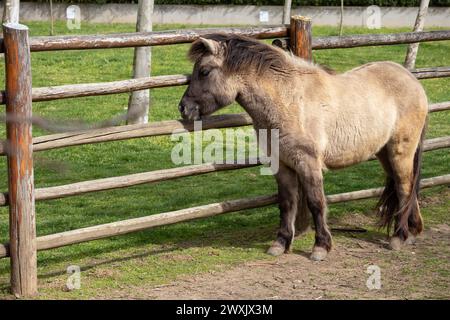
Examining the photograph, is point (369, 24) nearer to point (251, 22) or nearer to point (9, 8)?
point (251, 22)

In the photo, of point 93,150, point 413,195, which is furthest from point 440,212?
point 93,150

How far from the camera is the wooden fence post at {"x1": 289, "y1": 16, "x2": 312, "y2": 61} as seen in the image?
6617 millimetres

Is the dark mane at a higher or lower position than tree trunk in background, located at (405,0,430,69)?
higher

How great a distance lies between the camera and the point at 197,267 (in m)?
6.20

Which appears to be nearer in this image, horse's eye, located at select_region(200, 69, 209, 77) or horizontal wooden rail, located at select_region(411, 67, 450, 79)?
horse's eye, located at select_region(200, 69, 209, 77)

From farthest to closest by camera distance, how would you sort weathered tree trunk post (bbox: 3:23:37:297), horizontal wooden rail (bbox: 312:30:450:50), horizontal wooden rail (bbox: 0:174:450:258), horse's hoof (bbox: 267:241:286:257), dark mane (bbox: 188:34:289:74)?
horizontal wooden rail (bbox: 312:30:450:50), horse's hoof (bbox: 267:241:286:257), dark mane (bbox: 188:34:289:74), horizontal wooden rail (bbox: 0:174:450:258), weathered tree trunk post (bbox: 3:23:37:297)

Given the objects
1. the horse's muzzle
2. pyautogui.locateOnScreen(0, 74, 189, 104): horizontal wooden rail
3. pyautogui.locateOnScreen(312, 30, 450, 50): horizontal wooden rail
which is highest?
pyautogui.locateOnScreen(312, 30, 450, 50): horizontal wooden rail

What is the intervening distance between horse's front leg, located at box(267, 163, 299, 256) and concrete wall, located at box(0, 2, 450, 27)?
1531 centimetres

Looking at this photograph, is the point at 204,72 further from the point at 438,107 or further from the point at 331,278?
the point at 438,107

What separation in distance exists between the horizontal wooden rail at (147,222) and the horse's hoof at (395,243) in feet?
2.19

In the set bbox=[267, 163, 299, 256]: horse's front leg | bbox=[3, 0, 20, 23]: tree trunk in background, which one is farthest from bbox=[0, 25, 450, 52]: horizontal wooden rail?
bbox=[3, 0, 20, 23]: tree trunk in background

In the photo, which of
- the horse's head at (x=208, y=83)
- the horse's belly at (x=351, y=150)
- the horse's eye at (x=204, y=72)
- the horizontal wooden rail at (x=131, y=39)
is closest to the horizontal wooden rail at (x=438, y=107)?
the horse's belly at (x=351, y=150)

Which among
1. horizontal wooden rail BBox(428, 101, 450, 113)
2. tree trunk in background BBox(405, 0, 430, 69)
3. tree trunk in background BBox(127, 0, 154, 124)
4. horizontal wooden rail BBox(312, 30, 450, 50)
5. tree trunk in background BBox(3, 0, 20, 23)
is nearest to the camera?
horizontal wooden rail BBox(312, 30, 450, 50)

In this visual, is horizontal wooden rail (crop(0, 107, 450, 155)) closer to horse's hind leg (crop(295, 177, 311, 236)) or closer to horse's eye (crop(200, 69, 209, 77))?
horse's eye (crop(200, 69, 209, 77))
